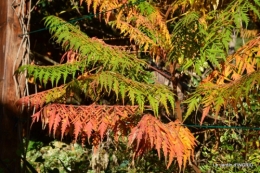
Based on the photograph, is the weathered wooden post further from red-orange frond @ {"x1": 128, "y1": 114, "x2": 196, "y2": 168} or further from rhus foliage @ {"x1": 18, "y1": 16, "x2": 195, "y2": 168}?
red-orange frond @ {"x1": 128, "y1": 114, "x2": 196, "y2": 168}

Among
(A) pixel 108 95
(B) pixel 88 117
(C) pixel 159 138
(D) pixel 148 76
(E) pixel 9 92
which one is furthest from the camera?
(E) pixel 9 92

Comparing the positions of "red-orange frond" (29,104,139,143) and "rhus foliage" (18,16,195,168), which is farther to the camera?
"red-orange frond" (29,104,139,143)

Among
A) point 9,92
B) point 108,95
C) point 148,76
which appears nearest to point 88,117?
point 108,95

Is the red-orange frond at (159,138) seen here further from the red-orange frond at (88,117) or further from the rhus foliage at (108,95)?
the red-orange frond at (88,117)

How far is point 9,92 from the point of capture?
3.47m

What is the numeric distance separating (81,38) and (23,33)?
2.61 ft

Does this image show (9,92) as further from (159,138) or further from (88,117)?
(159,138)

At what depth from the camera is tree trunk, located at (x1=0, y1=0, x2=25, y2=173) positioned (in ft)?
11.2

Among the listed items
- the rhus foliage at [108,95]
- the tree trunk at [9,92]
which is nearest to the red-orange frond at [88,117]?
the rhus foliage at [108,95]

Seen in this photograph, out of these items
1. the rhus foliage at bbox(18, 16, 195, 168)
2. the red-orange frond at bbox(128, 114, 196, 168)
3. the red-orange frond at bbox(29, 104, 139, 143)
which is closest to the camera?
the red-orange frond at bbox(128, 114, 196, 168)

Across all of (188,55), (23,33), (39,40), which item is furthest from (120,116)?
(39,40)

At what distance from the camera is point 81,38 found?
295 cm

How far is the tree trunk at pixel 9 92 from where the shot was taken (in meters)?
3.42

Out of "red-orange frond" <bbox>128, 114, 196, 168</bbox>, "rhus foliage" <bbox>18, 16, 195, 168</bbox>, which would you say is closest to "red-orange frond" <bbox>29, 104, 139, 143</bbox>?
"rhus foliage" <bbox>18, 16, 195, 168</bbox>
